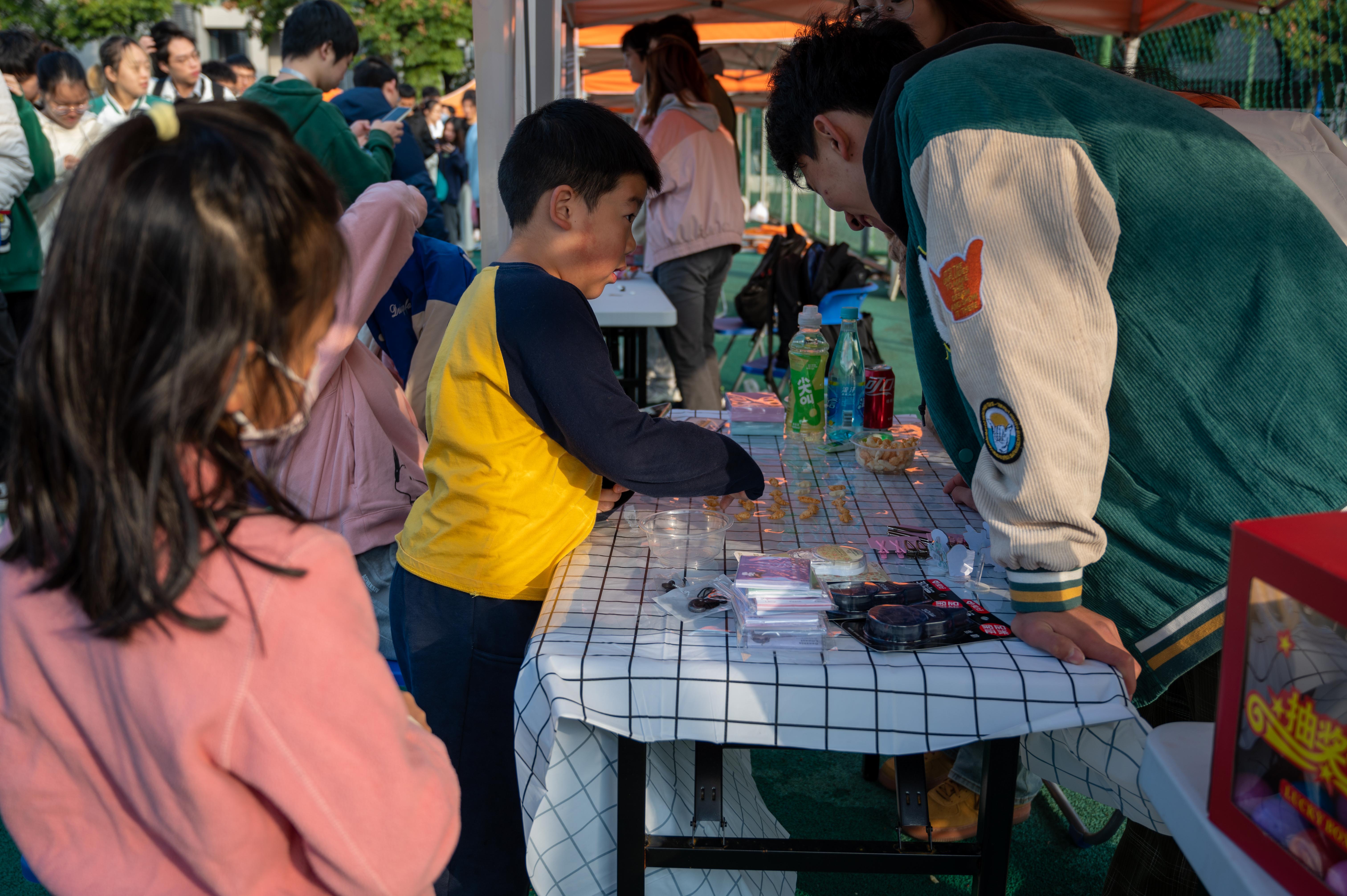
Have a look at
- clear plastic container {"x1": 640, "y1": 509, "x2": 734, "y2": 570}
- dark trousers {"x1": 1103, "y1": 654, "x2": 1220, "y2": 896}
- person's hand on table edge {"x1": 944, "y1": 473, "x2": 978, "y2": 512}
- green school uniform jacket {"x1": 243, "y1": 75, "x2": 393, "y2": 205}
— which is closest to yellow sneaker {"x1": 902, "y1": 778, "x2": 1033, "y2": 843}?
dark trousers {"x1": 1103, "y1": 654, "x2": 1220, "y2": 896}

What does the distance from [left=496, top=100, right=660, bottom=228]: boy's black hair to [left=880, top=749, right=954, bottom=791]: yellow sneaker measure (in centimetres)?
158

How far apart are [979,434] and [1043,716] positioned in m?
0.39

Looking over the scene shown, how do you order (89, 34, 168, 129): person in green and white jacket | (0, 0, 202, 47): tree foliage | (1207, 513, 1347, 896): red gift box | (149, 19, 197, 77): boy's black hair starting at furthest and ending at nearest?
1. (0, 0, 202, 47): tree foliage
2. (149, 19, 197, 77): boy's black hair
3. (89, 34, 168, 129): person in green and white jacket
4. (1207, 513, 1347, 896): red gift box

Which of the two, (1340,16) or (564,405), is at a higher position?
(1340,16)

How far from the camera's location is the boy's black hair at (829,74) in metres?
1.66

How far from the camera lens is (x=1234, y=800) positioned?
0.80 meters

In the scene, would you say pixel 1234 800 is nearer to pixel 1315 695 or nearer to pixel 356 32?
pixel 1315 695

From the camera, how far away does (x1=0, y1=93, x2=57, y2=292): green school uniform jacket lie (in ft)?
14.6

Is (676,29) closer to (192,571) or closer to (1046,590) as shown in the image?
(1046,590)

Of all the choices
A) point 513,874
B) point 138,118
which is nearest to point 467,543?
point 513,874

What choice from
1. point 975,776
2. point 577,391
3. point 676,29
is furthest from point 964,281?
point 676,29

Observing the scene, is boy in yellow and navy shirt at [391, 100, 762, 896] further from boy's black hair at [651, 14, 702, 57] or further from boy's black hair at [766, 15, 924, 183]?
boy's black hair at [651, 14, 702, 57]

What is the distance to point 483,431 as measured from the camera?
1.56 m

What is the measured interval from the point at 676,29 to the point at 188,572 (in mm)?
4675
